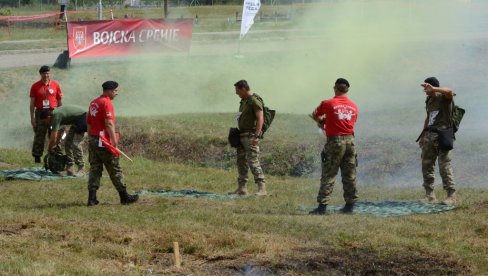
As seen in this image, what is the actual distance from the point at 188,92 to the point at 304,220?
62.2ft

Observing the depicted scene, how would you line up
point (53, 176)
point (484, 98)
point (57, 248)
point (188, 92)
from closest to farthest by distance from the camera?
point (57, 248) → point (53, 176) → point (484, 98) → point (188, 92)

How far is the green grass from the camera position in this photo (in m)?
8.43

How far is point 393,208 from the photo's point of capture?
1200 cm

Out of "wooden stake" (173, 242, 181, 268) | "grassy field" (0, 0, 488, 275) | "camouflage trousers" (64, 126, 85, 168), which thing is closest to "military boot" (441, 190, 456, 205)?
"grassy field" (0, 0, 488, 275)

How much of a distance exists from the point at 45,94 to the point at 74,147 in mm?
1863

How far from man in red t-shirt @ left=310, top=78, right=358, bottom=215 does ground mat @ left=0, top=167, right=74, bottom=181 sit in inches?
228

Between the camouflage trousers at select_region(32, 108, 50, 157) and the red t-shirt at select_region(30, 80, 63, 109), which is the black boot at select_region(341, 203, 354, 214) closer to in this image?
the red t-shirt at select_region(30, 80, 63, 109)

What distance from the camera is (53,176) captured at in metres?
15.0

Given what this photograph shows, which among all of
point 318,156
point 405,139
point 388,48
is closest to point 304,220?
point 318,156

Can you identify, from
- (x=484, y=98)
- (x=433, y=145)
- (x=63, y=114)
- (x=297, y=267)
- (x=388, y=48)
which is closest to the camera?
(x=297, y=267)

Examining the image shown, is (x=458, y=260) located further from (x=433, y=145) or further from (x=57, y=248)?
(x=57, y=248)

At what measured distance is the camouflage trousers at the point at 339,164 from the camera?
11414 mm

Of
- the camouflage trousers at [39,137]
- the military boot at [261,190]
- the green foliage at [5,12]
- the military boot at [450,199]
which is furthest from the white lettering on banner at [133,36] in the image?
the green foliage at [5,12]

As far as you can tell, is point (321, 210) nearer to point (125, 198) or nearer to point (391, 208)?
point (391, 208)
